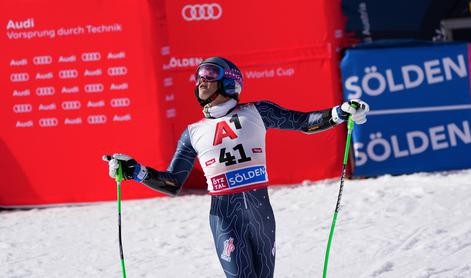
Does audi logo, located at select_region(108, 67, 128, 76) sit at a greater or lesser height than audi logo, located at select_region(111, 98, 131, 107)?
greater

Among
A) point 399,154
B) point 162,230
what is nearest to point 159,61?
point 162,230

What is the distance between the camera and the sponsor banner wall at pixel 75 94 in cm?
909

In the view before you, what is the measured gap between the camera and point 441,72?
8914mm

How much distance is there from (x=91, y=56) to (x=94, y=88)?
37cm

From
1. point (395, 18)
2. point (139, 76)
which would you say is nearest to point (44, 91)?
point (139, 76)

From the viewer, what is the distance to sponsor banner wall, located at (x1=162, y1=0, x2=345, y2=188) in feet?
29.5

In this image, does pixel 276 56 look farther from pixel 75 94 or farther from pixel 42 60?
pixel 42 60

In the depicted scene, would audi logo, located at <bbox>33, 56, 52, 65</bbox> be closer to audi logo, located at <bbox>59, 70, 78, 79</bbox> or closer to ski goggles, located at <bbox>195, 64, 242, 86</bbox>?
audi logo, located at <bbox>59, 70, 78, 79</bbox>

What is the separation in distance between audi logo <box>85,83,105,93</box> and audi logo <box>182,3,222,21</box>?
1274 mm

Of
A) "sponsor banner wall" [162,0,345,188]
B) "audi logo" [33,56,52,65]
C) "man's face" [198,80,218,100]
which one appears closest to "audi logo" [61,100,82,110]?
"audi logo" [33,56,52,65]

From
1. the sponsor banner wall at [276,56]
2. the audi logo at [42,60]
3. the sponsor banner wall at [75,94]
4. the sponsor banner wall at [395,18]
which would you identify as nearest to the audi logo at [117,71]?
the sponsor banner wall at [75,94]

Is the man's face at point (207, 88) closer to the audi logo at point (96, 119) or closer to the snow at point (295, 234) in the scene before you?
the snow at point (295, 234)

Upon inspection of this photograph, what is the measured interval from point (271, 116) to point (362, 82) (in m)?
4.51

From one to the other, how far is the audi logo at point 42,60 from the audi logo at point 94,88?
1.77 feet
